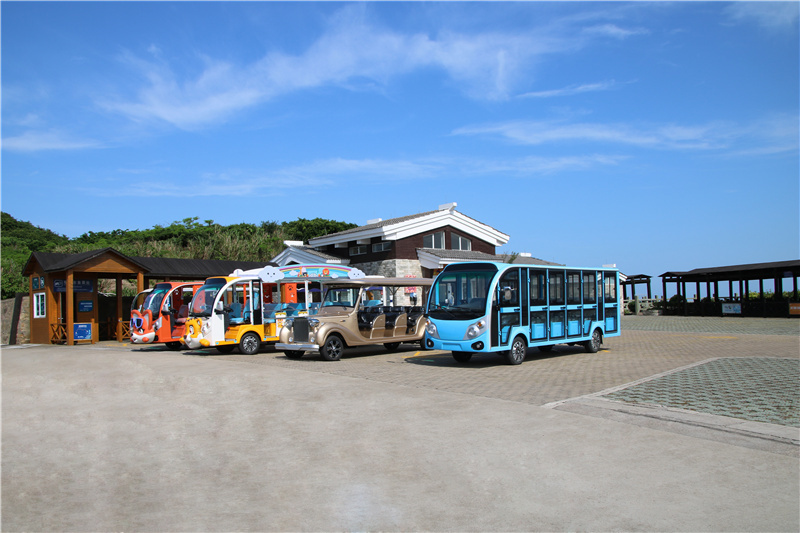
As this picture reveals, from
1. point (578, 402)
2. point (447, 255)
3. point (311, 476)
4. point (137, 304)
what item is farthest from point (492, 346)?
point (447, 255)

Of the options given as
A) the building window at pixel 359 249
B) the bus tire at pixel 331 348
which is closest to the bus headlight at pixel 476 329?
the bus tire at pixel 331 348

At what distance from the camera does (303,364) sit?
1516 centimetres

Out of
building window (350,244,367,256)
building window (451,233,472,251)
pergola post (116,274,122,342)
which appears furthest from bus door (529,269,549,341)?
building window (451,233,472,251)

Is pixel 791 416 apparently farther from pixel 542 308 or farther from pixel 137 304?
pixel 137 304

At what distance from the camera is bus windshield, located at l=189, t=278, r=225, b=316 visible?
17859mm

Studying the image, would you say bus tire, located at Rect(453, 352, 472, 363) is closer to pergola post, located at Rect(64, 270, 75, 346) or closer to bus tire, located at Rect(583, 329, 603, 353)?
bus tire, located at Rect(583, 329, 603, 353)

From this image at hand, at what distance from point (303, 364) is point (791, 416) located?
1052cm

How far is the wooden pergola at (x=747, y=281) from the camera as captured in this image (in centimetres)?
3281

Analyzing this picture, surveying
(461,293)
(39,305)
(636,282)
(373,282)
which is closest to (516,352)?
(461,293)

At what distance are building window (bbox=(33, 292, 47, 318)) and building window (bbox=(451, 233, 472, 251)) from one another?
838 inches

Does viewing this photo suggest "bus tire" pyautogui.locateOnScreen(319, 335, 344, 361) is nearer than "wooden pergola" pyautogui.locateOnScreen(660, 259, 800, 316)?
Yes

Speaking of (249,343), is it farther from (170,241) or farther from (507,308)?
(170,241)

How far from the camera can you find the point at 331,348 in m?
16.0

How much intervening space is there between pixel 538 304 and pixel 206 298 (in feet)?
32.0
